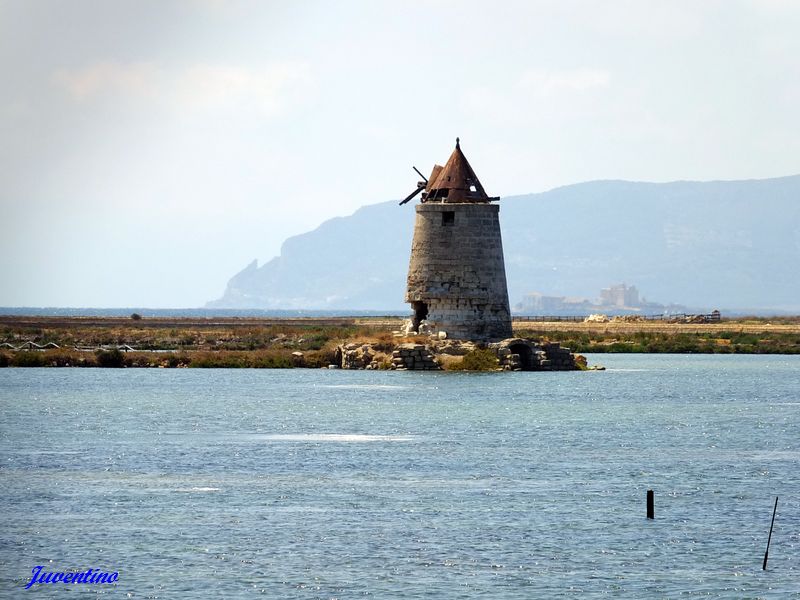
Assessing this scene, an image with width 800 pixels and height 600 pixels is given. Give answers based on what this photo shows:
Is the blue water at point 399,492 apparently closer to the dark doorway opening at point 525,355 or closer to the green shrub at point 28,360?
the dark doorway opening at point 525,355

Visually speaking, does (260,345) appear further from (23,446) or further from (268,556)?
(268,556)

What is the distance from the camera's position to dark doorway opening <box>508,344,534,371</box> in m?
56.5

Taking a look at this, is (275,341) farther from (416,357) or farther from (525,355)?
(525,355)

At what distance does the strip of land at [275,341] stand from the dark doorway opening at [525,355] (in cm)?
398

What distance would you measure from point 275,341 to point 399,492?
46.3m

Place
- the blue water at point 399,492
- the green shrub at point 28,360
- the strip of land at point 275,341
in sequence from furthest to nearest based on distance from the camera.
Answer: the strip of land at point 275,341, the green shrub at point 28,360, the blue water at point 399,492

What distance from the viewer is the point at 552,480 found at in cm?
2903

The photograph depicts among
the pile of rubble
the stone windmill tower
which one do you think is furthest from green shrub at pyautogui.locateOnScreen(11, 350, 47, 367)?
the stone windmill tower

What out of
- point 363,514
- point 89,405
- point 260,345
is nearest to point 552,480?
point 363,514

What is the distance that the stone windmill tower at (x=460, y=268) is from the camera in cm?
5409

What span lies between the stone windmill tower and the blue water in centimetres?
595

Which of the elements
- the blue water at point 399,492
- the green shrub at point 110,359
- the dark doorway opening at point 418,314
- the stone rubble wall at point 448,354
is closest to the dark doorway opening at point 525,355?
the stone rubble wall at point 448,354

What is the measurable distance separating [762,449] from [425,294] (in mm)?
21847

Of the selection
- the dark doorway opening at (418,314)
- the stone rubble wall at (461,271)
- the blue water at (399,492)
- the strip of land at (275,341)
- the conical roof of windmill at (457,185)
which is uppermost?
the conical roof of windmill at (457,185)
